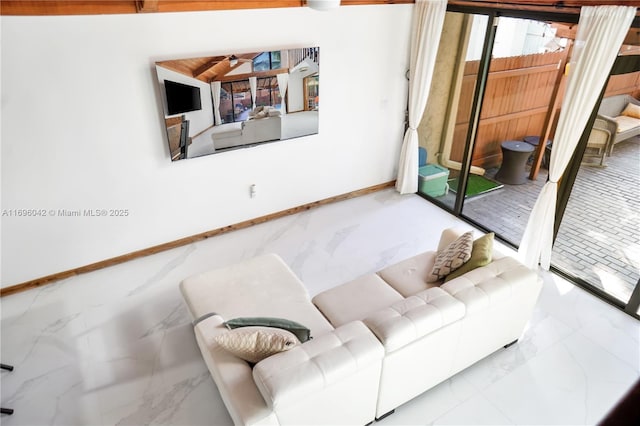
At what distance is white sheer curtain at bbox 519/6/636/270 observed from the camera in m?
3.02

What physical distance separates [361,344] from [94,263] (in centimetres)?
285

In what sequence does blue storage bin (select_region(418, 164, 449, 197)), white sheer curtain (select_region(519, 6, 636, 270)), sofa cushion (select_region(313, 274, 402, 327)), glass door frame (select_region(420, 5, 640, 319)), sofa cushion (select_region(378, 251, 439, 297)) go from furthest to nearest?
blue storage bin (select_region(418, 164, 449, 197))
glass door frame (select_region(420, 5, 640, 319))
sofa cushion (select_region(378, 251, 439, 297))
white sheer curtain (select_region(519, 6, 636, 270))
sofa cushion (select_region(313, 274, 402, 327))

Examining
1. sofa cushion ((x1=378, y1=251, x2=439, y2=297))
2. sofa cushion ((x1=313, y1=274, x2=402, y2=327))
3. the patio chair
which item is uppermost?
the patio chair

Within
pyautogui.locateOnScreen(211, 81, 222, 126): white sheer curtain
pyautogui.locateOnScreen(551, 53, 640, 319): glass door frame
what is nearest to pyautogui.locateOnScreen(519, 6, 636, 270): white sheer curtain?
pyautogui.locateOnScreen(551, 53, 640, 319): glass door frame

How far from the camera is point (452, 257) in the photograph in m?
3.04

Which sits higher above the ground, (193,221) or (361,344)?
(361,344)

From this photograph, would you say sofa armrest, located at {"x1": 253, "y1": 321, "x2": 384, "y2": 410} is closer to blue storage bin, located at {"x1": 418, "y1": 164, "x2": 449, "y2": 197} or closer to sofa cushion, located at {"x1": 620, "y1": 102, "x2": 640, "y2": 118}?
sofa cushion, located at {"x1": 620, "y1": 102, "x2": 640, "y2": 118}

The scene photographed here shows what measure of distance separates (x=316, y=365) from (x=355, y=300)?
93 cm

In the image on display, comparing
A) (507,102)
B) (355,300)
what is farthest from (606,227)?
(355,300)

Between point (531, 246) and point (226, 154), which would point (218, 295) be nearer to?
point (226, 154)

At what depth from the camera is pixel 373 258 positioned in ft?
13.8

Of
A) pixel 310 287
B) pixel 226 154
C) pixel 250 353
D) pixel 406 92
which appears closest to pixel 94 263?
pixel 226 154

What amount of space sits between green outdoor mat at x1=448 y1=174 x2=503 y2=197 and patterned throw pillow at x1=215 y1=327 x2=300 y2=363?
3437 millimetres

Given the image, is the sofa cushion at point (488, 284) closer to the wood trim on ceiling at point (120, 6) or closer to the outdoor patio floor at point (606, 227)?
the outdoor patio floor at point (606, 227)
